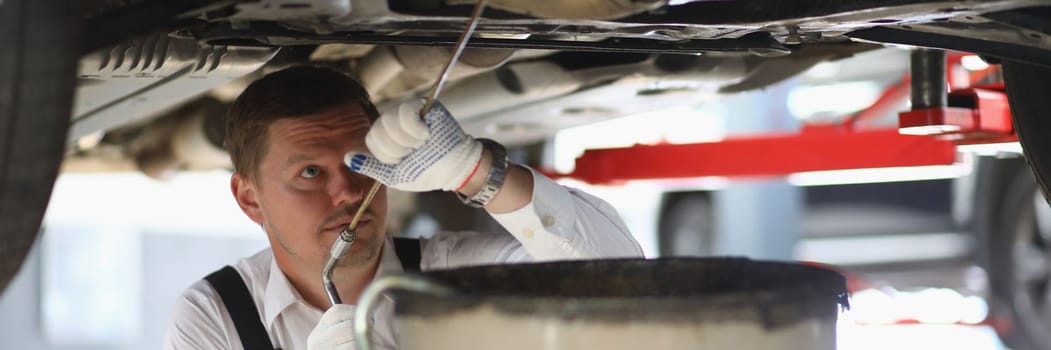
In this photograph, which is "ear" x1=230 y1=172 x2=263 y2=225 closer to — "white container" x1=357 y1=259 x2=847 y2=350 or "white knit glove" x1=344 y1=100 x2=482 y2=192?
"white knit glove" x1=344 y1=100 x2=482 y2=192

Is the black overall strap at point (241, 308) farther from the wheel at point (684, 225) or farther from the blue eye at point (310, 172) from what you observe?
the wheel at point (684, 225)

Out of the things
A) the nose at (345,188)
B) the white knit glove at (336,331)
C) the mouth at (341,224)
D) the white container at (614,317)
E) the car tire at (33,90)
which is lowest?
the white knit glove at (336,331)

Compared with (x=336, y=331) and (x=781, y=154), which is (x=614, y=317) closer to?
(x=336, y=331)

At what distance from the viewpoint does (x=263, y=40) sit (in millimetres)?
1363

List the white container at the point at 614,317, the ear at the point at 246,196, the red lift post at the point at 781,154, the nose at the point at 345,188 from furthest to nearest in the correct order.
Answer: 1. the red lift post at the point at 781,154
2. the ear at the point at 246,196
3. the nose at the point at 345,188
4. the white container at the point at 614,317

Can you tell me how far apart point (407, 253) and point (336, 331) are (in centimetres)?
42

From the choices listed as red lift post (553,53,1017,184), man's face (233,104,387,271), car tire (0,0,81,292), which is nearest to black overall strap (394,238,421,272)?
man's face (233,104,387,271)

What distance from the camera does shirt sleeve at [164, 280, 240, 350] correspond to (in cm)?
163

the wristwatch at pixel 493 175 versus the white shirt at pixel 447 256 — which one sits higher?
the wristwatch at pixel 493 175

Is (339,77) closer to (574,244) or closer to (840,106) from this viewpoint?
(574,244)

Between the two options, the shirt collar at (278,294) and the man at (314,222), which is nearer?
the man at (314,222)

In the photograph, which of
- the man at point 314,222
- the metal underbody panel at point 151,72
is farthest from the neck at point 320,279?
the metal underbody panel at point 151,72

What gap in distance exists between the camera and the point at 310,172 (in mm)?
1623

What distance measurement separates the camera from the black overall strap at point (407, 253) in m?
1.78
